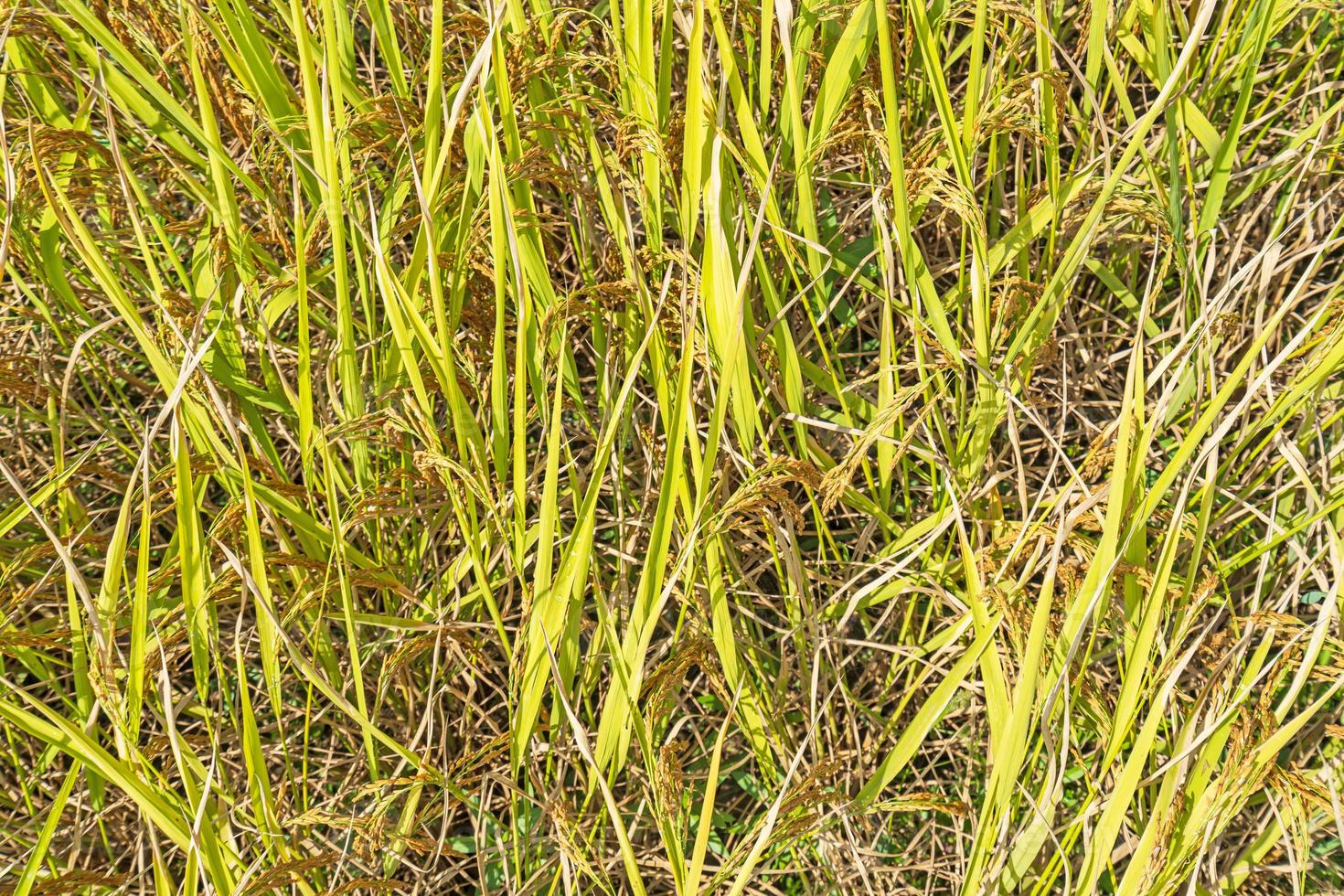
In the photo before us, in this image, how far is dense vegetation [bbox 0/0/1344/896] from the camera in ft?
2.59

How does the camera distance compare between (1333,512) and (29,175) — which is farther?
(1333,512)

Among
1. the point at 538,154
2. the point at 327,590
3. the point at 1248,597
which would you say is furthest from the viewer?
the point at 1248,597

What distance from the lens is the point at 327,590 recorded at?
920 mm

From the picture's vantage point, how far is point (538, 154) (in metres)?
0.81

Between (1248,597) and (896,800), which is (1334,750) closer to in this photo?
(1248,597)

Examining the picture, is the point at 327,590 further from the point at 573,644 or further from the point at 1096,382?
the point at 1096,382

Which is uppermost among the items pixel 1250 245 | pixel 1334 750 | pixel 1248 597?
pixel 1250 245

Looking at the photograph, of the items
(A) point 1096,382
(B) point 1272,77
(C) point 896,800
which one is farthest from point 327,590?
(B) point 1272,77

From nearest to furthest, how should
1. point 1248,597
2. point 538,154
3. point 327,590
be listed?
1. point 538,154
2. point 327,590
3. point 1248,597

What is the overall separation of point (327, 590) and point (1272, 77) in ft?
3.80

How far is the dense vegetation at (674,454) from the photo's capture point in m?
0.79

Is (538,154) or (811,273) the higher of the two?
(538,154)

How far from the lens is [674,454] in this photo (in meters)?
0.75

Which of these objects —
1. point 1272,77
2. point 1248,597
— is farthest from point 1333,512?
point 1272,77
